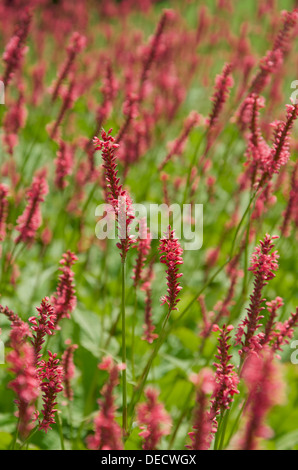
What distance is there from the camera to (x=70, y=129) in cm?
452

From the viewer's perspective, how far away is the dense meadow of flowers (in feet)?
→ 3.64

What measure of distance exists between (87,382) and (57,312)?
3.84 ft

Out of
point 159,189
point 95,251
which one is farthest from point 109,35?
point 95,251

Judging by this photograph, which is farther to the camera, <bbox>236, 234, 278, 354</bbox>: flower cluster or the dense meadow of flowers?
<bbox>236, 234, 278, 354</bbox>: flower cluster

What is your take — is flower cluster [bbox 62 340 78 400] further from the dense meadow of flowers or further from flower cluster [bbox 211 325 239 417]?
flower cluster [bbox 211 325 239 417]

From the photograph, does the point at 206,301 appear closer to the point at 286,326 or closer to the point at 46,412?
the point at 286,326

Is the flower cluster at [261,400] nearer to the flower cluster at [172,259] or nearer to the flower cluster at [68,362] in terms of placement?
the flower cluster at [172,259]

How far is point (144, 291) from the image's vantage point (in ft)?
8.68

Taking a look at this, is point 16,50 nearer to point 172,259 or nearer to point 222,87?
point 222,87

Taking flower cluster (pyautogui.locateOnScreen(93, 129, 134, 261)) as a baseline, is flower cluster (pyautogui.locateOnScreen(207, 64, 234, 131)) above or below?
above

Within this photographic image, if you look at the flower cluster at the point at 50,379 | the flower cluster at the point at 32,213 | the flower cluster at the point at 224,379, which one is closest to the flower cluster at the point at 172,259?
the flower cluster at the point at 224,379

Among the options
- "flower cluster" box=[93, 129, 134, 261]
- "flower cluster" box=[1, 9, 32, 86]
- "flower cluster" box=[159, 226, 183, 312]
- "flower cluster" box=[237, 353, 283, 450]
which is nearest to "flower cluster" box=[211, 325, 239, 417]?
"flower cluster" box=[159, 226, 183, 312]

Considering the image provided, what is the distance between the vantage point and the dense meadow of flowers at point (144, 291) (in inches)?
43.7
